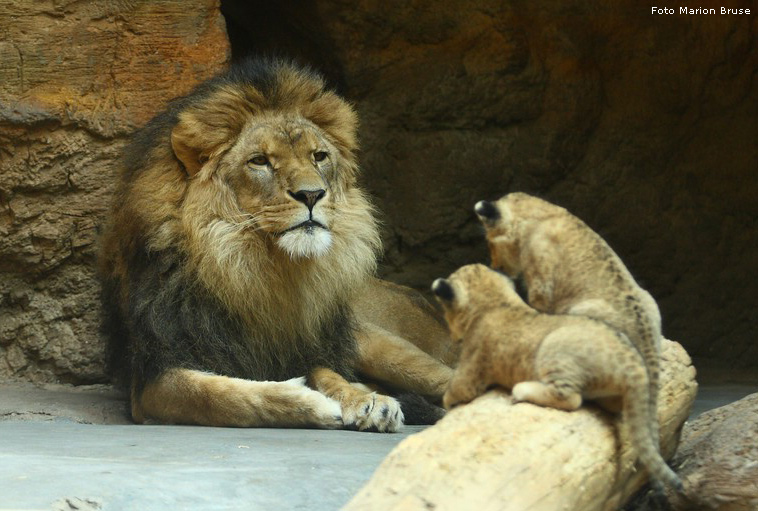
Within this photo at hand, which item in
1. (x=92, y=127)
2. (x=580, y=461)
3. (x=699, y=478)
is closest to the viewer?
(x=580, y=461)

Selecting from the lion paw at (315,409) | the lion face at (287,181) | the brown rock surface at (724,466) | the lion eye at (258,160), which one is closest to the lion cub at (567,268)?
the brown rock surface at (724,466)

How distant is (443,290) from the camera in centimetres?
382

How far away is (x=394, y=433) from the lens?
5.54 m

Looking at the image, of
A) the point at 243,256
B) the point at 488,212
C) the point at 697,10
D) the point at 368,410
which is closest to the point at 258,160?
the point at 243,256

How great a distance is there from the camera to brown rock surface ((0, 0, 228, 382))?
6.96m

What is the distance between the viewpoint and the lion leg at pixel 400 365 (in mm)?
6691

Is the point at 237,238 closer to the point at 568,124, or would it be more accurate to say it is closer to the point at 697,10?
the point at 568,124

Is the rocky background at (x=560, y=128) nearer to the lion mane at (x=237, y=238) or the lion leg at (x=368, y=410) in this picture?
the lion mane at (x=237, y=238)

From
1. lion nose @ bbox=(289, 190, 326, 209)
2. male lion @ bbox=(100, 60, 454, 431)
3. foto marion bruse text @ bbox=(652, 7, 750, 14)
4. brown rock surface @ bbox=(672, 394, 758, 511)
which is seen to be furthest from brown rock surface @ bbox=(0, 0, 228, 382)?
brown rock surface @ bbox=(672, 394, 758, 511)

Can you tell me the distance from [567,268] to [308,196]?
210cm

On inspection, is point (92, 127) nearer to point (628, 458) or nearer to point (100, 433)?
point (100, 433)

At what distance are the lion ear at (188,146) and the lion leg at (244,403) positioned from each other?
1089 mm

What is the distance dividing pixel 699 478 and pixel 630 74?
456cm

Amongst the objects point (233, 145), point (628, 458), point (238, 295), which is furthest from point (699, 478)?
point (233, 145)
